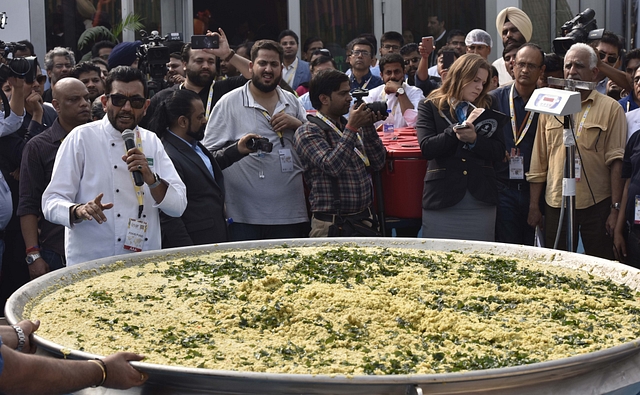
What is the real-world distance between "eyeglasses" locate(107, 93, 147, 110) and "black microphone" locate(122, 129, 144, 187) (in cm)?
30

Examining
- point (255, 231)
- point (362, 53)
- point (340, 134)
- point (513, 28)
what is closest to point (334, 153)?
point (340, 134)

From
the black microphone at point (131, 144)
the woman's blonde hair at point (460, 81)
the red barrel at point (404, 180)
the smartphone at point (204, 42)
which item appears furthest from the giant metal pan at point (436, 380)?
the smartphone at point (204, 42)

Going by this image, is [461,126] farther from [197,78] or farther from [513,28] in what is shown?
[513,28]

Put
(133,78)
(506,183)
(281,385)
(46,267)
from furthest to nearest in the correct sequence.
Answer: (506,183)
(46,267)
(133,78)
(281,385)

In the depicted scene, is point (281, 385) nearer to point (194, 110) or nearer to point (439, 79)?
point (194, 110)

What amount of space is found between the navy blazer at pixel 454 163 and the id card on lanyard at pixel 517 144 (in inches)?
13.8

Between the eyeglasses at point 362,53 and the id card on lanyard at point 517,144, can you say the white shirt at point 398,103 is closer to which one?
the eyeglasses at point 362,53

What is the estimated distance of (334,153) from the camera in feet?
20.1

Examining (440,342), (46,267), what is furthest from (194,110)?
(440,342)

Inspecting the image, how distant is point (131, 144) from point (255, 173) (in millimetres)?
1973

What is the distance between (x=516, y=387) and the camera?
2.43 metres

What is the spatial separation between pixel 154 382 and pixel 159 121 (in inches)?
139

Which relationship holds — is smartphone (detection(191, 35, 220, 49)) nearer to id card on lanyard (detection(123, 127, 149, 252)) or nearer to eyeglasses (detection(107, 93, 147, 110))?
eyeglasses (detection(107, 93, 147, 110))

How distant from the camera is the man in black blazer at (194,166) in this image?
18.5ft
